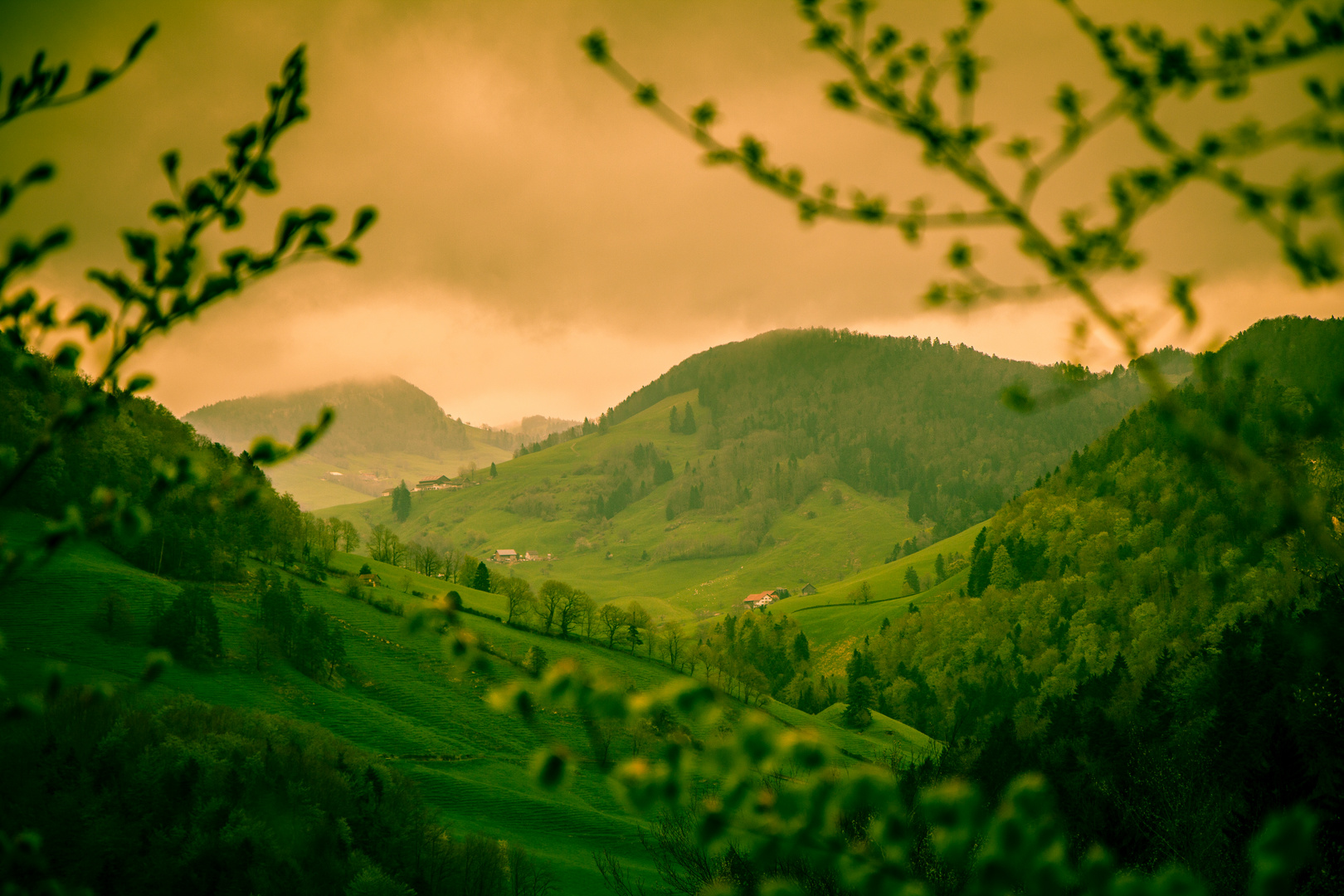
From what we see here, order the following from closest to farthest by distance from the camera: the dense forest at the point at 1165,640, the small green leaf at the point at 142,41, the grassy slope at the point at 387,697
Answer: the small green leaf at the point at 142,41
the dense forest at the point at 1165,640
the grassy slope at the point at 387,697

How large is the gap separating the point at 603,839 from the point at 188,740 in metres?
34.3

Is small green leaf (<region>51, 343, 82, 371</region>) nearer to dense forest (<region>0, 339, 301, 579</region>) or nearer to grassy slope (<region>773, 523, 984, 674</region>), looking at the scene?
dense forest (<region>0, 339, 301, 579</region>)

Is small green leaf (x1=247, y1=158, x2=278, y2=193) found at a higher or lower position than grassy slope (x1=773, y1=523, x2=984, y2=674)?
higher

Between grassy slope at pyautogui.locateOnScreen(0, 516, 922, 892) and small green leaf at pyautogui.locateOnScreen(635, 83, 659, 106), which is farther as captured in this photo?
grassy slope at pyautogui.locateOnScreen(0, 516, 922, 892)

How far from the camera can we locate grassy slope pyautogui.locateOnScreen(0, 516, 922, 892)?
57.2 m

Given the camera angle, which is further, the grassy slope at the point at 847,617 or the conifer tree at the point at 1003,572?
the grassy slope at the point at 847,617

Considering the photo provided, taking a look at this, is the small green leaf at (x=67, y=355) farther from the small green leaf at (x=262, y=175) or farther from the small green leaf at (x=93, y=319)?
the small green leaf at (x=262, y=175)

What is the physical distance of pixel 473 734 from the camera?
235 feet

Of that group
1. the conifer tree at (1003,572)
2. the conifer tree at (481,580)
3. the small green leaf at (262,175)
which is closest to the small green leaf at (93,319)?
the small green leaf at (262,175)

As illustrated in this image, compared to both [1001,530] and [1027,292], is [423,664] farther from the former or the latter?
[1001,530]

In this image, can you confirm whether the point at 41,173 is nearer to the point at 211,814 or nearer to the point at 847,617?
the point at 211,814

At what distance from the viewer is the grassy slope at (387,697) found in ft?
188

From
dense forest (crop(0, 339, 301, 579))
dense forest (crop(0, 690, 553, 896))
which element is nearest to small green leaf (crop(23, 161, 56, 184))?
dense forest (crop(0, 690, 553, 896))

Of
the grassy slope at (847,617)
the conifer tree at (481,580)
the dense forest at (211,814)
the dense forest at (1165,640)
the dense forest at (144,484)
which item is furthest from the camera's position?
the grassy slope at (847,617)
